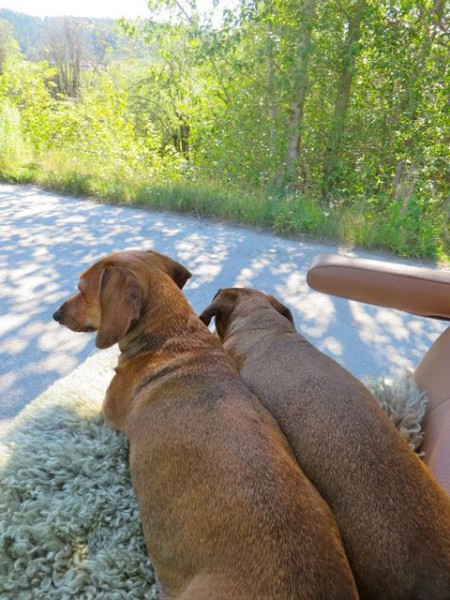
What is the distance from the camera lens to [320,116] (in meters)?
6.91

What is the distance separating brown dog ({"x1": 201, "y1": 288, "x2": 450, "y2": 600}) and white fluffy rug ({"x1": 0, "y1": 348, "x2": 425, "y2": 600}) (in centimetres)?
41

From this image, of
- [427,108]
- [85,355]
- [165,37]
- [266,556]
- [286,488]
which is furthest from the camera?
[165,37]

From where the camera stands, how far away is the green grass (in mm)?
4273

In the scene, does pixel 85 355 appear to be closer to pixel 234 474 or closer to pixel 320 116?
pixel 234 474

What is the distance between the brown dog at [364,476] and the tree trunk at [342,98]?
5.42 meters

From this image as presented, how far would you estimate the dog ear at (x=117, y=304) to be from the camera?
1.66m

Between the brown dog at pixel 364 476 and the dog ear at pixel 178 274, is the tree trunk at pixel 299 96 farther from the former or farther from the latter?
the brown dog at pixel 364 476

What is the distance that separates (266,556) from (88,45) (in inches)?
735

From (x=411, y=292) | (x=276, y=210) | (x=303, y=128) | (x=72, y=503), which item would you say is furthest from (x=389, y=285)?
(x=303, y=128)

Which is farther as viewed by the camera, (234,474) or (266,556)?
(234,474)

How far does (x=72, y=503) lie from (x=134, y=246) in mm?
2782

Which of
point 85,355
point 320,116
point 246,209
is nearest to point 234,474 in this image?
point 85,355

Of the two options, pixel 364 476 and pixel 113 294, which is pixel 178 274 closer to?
pixel 113 294

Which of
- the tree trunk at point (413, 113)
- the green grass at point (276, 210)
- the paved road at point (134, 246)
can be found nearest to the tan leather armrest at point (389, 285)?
the paved road at point (134, 246)
